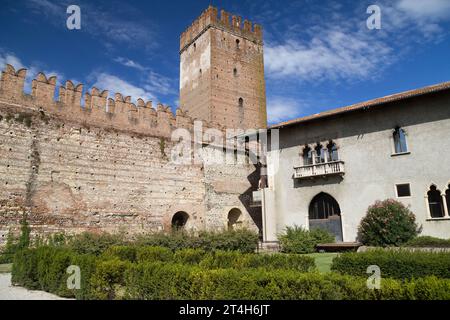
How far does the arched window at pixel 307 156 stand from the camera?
20.7m

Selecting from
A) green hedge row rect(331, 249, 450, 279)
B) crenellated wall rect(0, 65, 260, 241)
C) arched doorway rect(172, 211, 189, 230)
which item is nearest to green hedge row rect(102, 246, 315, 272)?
green hedge row rect(331, 249, 450, 279)

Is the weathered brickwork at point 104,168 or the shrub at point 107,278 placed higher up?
the weathered brickwork at point 104,168

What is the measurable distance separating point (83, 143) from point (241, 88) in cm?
1630

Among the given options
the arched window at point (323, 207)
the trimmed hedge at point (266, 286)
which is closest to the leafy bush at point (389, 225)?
the arched window at point (323, 207)

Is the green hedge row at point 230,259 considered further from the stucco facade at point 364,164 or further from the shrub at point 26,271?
the stucco facade at point 364,164

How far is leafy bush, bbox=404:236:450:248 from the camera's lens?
46.8 feet

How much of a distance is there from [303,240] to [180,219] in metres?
8.34

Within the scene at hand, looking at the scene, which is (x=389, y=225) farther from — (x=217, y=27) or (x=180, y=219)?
(x=217, y=27)

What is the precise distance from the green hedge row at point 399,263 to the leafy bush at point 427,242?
21.6 ft

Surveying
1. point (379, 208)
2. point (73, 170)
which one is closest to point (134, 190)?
point (73, 170)

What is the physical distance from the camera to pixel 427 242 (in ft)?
48.5

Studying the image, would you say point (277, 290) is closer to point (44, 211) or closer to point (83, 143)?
point (44, 211)

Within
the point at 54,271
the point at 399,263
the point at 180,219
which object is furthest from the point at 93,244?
the point at 399,263

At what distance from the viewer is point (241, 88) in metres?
30.8
